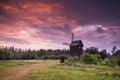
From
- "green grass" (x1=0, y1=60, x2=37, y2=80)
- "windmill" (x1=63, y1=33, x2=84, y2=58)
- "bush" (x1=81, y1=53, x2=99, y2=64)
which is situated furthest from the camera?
"windmill" (x1=63, y1=33, x2=84, y2=58)

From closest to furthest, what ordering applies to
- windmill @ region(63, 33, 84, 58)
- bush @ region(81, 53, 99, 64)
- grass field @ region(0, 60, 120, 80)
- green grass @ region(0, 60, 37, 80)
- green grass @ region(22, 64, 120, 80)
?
green grass @ region(22, 64, 120, 80) < grass field @ region(0, 60, 120, 80) < green grass @ region(0, 60, 37, 80) < bush @ region(81, 53, 99, 64) < windmill @ region(63, 33, 84, 58)

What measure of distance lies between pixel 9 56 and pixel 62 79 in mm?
56567

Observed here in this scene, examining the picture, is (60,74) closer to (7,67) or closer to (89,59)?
(7,67)

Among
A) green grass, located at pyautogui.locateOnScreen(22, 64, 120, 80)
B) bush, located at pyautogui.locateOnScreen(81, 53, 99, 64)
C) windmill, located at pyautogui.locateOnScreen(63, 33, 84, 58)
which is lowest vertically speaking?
green grass, located at pyautogui.locateOnScreen(22, 64, 120, 80)

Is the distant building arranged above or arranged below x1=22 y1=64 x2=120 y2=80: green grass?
above

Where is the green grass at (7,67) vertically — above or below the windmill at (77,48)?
below

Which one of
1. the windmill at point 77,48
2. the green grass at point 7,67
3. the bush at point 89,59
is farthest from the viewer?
the windmill at point 77,48

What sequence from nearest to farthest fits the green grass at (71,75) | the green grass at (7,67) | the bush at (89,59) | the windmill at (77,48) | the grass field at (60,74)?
the green grass at (71,75), the grass field at (60,74), the green grass at (7,67), the bush at (89,59), the windmill at (77,48)

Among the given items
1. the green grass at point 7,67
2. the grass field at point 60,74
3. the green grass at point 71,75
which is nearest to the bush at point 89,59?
the green grass at point 7,67

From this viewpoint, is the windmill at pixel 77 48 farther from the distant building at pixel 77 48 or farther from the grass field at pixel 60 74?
the grass field at pixel 60 74

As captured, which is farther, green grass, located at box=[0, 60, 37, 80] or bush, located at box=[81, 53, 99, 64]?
bush, located at box=[81, 53, 99, 64]

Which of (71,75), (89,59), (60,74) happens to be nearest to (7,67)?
(60,74)

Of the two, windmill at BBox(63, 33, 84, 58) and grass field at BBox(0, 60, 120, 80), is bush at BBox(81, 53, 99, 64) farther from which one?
windmill at BBox(63, 33, 84, 58)

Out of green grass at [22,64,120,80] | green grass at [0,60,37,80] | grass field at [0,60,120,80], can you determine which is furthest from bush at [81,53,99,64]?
green grass at [22,64,120,80]
